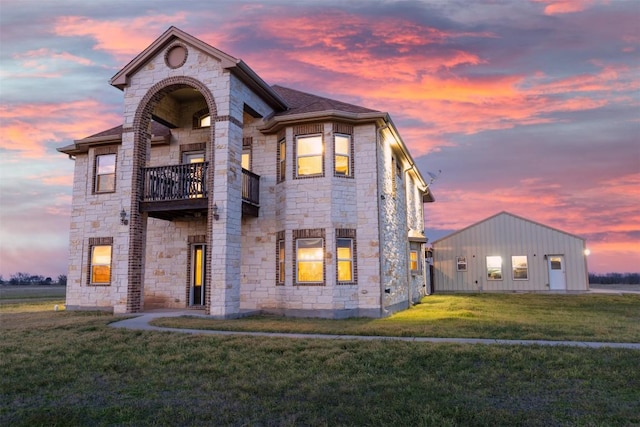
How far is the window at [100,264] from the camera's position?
17.8 m

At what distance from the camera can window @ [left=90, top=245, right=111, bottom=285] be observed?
1780 cm

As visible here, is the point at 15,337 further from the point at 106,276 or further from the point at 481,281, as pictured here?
the point at 481,281

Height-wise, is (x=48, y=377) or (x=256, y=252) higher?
(x=256, y=252)

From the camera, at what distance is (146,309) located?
16.6 m

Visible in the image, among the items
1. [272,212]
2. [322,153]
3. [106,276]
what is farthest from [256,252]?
[106,276]

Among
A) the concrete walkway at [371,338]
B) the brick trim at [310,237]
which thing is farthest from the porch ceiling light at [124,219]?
the brick trim at [310,237]

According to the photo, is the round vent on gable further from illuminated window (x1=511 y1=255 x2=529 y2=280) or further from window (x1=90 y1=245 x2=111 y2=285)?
illuminated window (x1=511 y1=255 x2=529 y2=280)

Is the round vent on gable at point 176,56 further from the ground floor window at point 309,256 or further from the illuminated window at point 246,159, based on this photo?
the ground floor window at point 309,256

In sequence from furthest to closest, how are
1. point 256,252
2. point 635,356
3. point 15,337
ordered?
point 256,252
point 15,337
point 635,356

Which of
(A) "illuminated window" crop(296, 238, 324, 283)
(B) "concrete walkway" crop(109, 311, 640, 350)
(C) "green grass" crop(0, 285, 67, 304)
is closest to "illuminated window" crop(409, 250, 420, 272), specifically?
(A) "illuminated window" crop(296, 238, 324, 283)

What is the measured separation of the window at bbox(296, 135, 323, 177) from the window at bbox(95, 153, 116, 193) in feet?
26.6

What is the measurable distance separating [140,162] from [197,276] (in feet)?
15.4

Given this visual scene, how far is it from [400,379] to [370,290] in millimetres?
8273

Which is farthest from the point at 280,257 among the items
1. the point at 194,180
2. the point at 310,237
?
the point at 194,180
